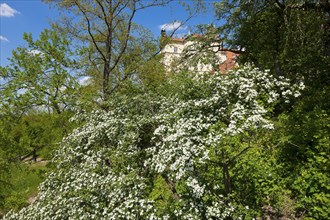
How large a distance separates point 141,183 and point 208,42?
11085 mm

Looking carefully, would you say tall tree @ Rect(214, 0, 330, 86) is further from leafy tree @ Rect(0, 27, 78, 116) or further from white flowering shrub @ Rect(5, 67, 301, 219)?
leafy tree @ Rect(0, 27, 78, 116)

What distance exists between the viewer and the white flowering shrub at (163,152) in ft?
16.9

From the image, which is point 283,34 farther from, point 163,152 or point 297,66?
point 163,152

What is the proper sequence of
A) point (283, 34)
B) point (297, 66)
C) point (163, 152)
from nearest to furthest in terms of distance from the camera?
1. point (163, 152)
2. point (297, 66)
3. point (283, 34)

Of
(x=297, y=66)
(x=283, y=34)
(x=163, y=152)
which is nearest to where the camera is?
(x=163, y=152)

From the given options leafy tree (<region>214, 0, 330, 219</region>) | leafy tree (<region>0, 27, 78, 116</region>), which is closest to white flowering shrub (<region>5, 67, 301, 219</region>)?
leafy tree (<region>214, 0, 330, 219</region>)

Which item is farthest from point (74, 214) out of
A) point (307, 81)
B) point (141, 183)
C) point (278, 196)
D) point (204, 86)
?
point (307, 81)

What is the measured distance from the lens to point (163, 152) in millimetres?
5375

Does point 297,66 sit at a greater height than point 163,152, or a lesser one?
greater

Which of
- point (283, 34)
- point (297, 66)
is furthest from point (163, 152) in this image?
point (283, 34)

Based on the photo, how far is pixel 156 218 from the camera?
5.48 m

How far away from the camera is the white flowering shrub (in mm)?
5160

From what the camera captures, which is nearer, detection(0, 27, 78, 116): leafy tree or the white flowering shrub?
the white flowering shrub

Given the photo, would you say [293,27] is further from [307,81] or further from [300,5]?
[307,81]
